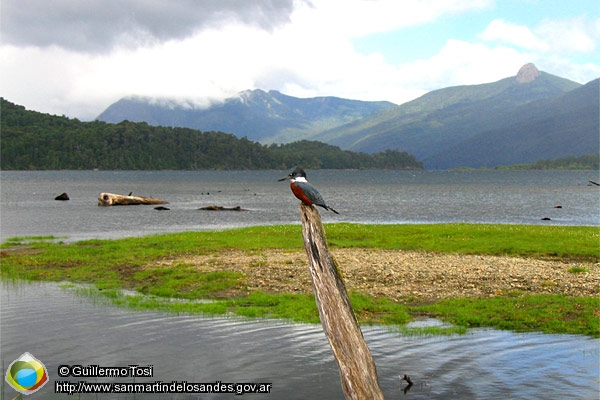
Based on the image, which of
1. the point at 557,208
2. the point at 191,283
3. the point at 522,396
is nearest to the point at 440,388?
the point at 522,396

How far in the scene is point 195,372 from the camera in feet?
54.7

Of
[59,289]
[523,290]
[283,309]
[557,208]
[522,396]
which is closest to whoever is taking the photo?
[522,396]

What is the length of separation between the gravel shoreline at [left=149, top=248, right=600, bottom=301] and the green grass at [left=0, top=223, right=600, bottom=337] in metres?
1.25

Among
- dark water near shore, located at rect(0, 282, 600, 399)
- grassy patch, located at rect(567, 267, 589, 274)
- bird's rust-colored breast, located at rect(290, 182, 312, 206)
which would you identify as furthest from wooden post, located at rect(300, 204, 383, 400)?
grassy patch, located at rect(567, 267, 589, 274)

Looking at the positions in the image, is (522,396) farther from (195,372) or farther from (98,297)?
(98,297)

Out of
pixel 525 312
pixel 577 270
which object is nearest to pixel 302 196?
pixel 525 312

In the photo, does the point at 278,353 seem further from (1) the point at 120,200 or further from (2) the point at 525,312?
(1) the point at 120,200

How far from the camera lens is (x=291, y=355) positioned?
1791 cm

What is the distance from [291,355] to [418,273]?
41.3ft

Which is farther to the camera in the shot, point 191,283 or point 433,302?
point 191,283

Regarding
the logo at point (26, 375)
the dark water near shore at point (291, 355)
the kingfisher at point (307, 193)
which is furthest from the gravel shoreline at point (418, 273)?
the kingfisher at point (307, 193)

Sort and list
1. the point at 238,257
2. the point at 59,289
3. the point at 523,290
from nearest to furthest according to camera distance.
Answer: the point at 523,290 < the point at 59,289 < the point at 238,257

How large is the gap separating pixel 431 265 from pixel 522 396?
15.8 m

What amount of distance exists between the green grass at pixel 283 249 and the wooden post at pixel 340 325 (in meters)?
11.5
